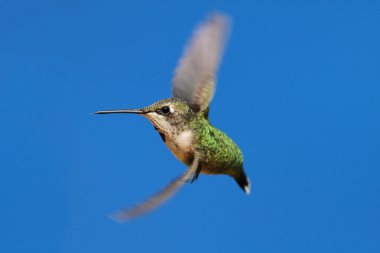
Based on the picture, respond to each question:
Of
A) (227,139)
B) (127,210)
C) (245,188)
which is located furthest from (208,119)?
(127,210)

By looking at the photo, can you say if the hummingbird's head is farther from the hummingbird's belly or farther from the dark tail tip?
the dark tail tip

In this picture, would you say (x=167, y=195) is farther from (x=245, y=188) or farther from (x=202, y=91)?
(x=245, y=188)

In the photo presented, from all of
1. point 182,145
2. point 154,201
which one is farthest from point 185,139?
point 154,201

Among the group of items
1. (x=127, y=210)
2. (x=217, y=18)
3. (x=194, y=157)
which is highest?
(x=217, y=18)

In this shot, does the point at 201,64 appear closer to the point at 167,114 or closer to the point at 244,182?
the point at 167,114

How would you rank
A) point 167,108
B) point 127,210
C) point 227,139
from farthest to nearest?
point 227,139 < point 167,108 < point 127,210

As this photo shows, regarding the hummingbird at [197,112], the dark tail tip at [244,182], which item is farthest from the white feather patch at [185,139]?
the dark tail tip at [244,182]

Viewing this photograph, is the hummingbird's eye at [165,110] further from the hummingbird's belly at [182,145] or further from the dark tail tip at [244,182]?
the dark tail tip at [244,182]
